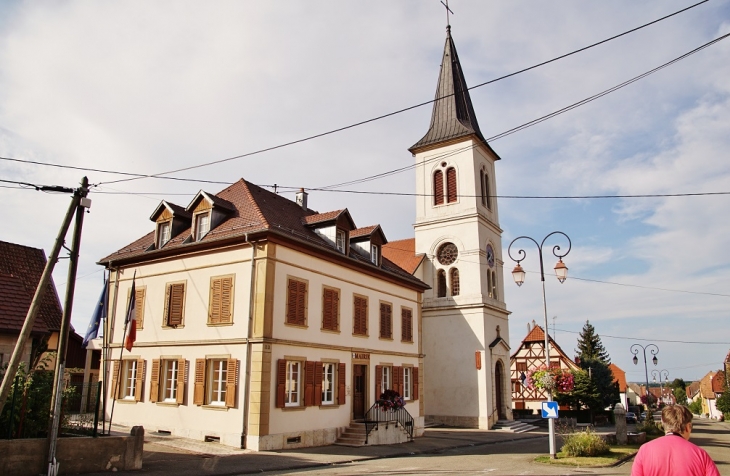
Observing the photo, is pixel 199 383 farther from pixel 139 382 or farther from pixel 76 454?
pixel 76 454

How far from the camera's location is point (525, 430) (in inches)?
1212

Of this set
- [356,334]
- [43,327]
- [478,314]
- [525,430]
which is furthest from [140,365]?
[525,430]

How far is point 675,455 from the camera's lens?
4.51 m

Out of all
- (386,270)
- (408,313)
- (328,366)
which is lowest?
(328,366)

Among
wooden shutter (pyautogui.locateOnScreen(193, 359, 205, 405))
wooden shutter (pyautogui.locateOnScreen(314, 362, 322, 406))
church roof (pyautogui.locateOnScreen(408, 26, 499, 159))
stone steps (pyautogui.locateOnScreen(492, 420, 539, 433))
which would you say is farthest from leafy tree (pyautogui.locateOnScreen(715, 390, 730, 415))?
wooden shutter (pyautogui.locateOnScreen(193, 359, 205, 405))

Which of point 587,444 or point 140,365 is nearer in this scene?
point 587,444

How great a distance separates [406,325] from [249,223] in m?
9.93

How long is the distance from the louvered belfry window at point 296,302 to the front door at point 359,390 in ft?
12.8

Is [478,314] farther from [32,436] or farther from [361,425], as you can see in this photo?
[32,436]

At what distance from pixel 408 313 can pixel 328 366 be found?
6658 mm

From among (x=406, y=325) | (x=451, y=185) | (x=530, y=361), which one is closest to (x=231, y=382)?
(x=406, y=325)

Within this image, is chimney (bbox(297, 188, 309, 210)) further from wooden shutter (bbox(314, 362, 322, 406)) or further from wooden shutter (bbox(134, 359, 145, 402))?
wooden shutter (bbox(134, 359, 145, 402))

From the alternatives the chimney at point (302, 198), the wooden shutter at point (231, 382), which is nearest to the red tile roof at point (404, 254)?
the chimney at point (302, 198)

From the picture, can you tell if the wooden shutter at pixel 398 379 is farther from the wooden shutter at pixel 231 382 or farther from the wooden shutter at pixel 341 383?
the wooden shutter at pixel 231 382
